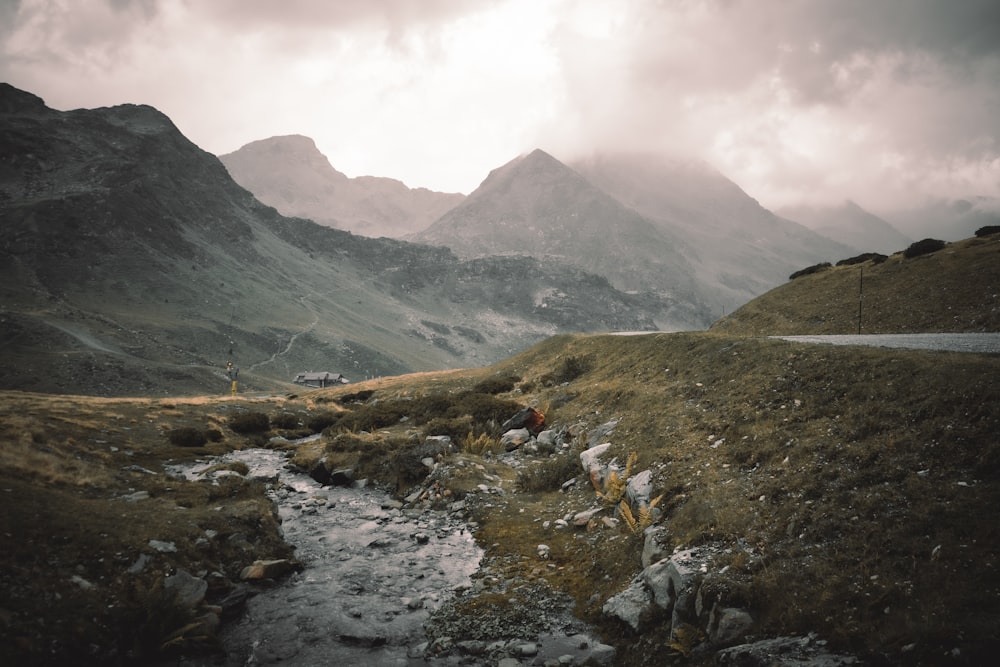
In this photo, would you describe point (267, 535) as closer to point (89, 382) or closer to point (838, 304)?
→ point (838, 304)

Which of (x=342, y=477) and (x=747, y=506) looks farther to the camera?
(x=342, y=477)

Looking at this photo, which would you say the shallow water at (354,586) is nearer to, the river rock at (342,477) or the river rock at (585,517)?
the river rock at (342,477)

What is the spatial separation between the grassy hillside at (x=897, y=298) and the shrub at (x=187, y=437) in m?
41.0

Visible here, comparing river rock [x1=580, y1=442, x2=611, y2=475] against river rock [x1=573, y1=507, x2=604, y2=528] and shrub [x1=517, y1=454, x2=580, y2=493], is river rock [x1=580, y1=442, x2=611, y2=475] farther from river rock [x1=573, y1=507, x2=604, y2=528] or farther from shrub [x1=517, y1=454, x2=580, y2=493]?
river rock [x1=573, y1=507, x2=604, y2=528]

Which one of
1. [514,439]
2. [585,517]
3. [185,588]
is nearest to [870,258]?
[514,439]

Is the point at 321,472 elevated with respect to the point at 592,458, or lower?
lower

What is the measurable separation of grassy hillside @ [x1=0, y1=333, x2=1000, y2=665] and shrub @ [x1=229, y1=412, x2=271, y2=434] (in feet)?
48.3

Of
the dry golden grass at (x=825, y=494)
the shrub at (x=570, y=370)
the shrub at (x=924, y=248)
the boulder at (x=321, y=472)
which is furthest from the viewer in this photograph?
the shrub at (x=924, y=248)

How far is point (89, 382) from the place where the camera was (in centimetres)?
10850

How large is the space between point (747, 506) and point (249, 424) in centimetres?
4067

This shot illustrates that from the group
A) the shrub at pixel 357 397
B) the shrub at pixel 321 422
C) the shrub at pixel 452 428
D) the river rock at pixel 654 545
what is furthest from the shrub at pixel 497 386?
the river rock at pixel 654 545

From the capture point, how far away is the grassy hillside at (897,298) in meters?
31.3

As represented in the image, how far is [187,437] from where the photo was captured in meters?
33.5

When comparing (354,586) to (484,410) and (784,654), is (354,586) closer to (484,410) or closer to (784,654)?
(784,654)
